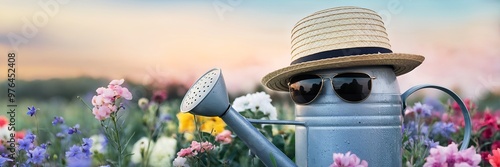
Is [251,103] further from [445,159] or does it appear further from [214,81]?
[445,159]

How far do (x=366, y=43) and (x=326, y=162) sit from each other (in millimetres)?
358

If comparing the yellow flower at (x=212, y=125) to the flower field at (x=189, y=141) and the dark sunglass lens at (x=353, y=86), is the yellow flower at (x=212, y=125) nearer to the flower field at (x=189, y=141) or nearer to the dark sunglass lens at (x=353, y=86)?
the flower field at (x=189, y=141)

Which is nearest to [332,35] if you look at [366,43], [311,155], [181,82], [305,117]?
[366,43]

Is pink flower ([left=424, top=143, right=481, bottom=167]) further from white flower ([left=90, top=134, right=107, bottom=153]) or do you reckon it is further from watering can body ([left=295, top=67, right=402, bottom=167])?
white flower ([left=90, top=134, right=107, bottom=153])

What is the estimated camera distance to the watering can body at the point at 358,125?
1.42 meters

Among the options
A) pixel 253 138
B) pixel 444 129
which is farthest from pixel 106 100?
pixel 444 129

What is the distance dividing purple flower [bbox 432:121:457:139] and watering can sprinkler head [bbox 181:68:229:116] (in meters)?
1.19

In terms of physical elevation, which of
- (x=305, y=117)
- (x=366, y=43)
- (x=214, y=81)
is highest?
(x=366, y=43)

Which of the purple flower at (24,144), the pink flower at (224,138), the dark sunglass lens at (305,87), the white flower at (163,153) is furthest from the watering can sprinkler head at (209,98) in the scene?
the white flower at (163,153)

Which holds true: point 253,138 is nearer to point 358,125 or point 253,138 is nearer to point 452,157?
point 358,125

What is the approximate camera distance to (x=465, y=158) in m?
1.04

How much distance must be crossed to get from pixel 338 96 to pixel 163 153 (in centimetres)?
95

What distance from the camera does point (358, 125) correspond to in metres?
1.41

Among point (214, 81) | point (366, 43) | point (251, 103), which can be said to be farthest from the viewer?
point (251, 103)
